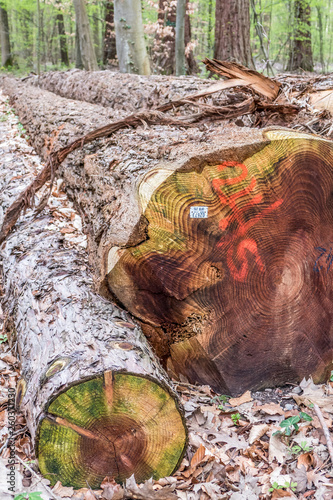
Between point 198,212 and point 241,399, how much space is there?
1.25 metres

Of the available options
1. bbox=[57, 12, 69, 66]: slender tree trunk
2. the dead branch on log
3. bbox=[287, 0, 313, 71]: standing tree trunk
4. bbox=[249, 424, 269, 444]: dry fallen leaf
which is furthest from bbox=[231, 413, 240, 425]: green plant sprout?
bbox=[57, 12, 69, 66]: slender tree trunk

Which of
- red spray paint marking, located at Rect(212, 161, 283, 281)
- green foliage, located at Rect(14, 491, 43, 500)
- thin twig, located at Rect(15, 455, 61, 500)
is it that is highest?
red spray paint marking, located at Rect(212, 161, 283, 281)

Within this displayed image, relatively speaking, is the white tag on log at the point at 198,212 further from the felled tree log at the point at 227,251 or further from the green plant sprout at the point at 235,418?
the green plant sprout at the point at 235,418

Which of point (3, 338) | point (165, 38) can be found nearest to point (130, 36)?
point (165, 38)

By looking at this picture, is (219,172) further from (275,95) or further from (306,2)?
(306,2)

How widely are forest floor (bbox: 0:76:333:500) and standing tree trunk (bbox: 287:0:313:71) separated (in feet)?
43.6

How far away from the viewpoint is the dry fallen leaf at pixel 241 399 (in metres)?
2.71

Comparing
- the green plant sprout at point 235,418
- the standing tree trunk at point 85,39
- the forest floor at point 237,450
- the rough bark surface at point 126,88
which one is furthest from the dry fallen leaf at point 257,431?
the standing tree trunk at point 85,39

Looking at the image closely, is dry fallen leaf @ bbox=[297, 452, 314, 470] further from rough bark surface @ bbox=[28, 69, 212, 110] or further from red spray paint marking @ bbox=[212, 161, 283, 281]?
rough bark surface @ bbox=[28, 69, 212, 110]

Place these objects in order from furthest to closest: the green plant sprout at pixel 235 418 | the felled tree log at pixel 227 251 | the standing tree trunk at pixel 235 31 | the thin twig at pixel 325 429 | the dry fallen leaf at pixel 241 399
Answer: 1. the standing tree trunk at pixel 235 31
2. the dry fallen leaf at pixel 241 399
3. the green plant sprout at pixel 235 418
4. the felled tree log at pixel 227 251
5. the thin twig at pixel 325 429

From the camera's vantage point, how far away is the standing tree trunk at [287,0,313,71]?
1341cm

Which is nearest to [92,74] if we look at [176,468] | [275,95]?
[275,95]

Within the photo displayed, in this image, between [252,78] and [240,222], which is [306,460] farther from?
[252,78]

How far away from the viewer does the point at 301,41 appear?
1359 centimetres
